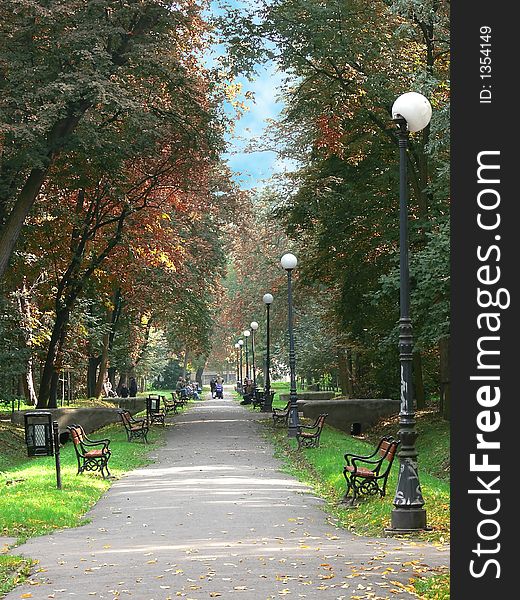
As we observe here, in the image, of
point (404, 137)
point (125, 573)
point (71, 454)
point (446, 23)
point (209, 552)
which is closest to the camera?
point (125, 573)

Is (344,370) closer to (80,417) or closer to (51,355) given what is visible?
(80,417)

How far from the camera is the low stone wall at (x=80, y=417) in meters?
33.6

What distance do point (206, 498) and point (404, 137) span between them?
20.9 ft

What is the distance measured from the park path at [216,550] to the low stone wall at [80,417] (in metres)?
15.0

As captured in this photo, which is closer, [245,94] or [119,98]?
[119,98]

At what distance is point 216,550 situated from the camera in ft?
37.2

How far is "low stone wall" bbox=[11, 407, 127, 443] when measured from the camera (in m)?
33.6

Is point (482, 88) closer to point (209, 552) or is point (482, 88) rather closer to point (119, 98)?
point (209, 552)

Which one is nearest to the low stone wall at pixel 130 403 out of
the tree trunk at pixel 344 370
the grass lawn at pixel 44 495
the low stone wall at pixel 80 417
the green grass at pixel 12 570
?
the low stone wall at pixel 80 417

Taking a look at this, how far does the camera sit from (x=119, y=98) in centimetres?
2345

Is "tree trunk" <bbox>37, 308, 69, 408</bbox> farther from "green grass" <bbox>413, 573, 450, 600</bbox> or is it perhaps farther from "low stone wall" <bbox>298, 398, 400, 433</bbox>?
"green grass" <bbox>413, 573, 450, 600</bbox>

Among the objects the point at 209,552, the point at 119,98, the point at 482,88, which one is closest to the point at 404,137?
the point at 209,552

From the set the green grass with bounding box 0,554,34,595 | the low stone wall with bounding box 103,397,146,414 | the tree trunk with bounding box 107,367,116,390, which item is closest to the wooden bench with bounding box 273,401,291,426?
the low stone wall with bounding box 103,397,146,414

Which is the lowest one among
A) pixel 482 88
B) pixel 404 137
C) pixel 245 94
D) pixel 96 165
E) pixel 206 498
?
pixel 206 498
